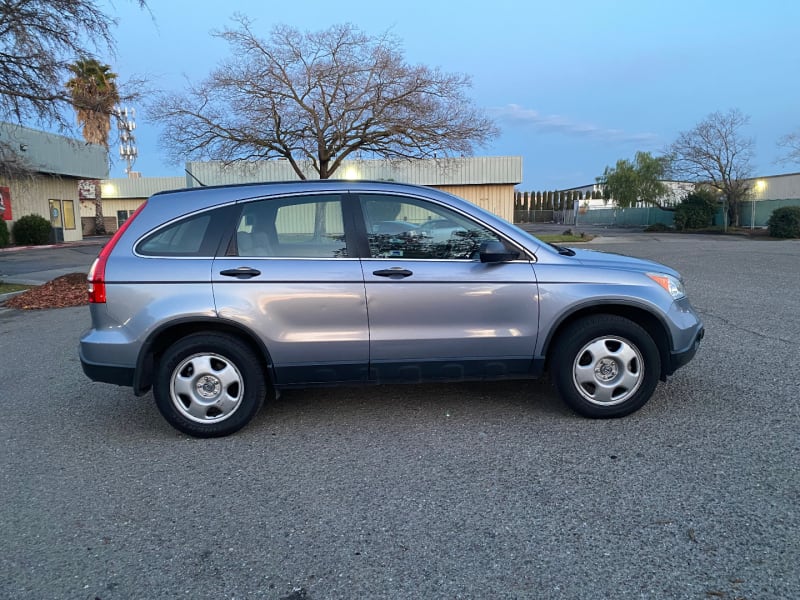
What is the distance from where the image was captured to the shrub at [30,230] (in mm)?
28219

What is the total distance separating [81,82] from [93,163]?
19.1 m

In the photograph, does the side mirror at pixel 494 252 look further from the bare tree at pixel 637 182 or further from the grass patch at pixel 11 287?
the bare tree at pixel 637 182

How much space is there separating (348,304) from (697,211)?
41733 millimetres

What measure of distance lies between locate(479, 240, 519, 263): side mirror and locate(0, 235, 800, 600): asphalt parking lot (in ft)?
4.08

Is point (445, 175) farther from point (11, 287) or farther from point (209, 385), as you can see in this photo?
point (209, 385)

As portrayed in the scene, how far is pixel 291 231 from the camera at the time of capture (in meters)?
4.28

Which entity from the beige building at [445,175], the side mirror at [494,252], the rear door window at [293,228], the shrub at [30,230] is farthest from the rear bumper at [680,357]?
the shrub at [30,230]

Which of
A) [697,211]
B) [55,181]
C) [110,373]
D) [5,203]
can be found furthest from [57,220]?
[697,211]

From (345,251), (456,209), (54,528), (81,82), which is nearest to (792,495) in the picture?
(456,209)

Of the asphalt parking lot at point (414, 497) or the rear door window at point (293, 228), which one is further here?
the rear door window at point (293, 228)

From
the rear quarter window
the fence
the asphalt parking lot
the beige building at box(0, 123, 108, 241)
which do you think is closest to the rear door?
the rear quarter window

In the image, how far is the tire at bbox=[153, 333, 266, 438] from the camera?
13.6 feet

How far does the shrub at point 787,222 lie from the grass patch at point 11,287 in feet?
107

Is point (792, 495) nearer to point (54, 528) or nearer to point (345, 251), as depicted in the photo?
point (345, 251)
